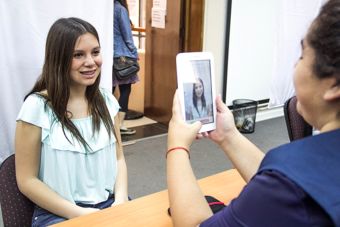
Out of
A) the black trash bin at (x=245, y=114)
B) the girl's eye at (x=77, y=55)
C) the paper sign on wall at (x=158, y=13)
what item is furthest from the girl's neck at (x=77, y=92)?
the black trash bin at (x=245, y=114)

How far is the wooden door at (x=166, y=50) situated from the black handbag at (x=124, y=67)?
525 millimetres

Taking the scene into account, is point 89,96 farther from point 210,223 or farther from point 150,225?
point 210,223

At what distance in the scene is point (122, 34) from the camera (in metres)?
3.10

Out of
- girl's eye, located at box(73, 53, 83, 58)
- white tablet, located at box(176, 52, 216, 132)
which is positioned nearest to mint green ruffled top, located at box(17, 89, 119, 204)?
girl's eye, located at box(73, 53, 83, 58)

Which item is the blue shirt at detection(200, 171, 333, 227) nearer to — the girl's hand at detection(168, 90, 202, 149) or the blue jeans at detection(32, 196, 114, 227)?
the girl's hand at detection(168, 90, 202, 149)

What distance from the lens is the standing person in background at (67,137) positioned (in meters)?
1.29

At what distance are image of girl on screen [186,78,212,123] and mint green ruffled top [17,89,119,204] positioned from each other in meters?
0.54

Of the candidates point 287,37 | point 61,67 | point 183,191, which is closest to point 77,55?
point 61,67

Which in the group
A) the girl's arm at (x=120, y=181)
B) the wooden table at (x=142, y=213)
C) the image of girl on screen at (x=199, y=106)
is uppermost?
the image of girl on screen at (x=199, y=106)

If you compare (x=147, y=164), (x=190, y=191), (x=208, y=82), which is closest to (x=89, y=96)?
(x=208, y=82)

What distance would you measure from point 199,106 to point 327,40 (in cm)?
46

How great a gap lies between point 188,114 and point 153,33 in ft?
9.69

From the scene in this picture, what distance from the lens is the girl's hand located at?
2.85ft

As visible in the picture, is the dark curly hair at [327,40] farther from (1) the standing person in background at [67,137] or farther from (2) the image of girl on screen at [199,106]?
(1) the standing person in background at [67,137]
